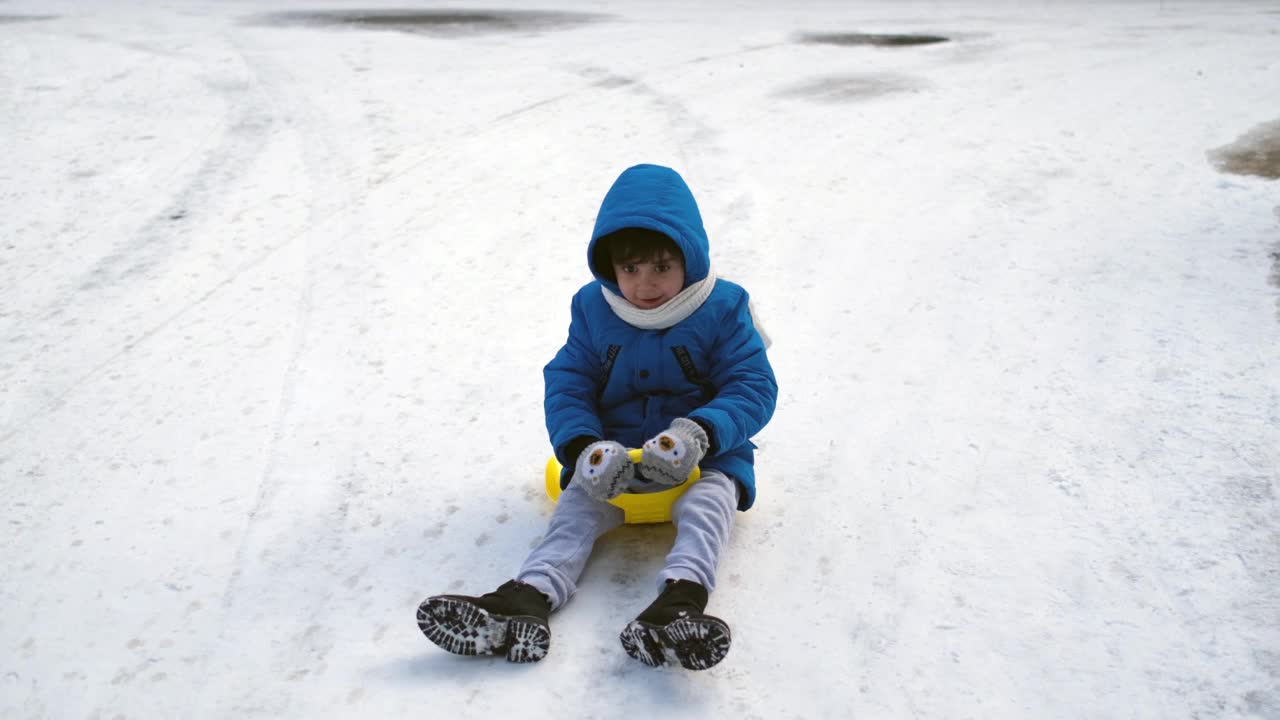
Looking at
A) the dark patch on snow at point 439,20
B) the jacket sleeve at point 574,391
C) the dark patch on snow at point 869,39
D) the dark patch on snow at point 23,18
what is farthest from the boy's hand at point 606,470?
the dark patch on snow at point 23,18

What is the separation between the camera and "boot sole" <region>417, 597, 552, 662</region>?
7.18ft

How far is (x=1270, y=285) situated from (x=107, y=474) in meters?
3.52

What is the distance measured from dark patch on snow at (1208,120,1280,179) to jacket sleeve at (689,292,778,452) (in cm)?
322

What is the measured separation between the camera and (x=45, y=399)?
3414mm

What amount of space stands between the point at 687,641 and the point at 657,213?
2.87ft

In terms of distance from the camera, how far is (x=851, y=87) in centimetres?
670

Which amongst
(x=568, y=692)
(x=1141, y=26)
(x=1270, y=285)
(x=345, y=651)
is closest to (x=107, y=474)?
(x=345, y=651)

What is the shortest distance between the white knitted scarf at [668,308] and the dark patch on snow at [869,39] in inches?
237

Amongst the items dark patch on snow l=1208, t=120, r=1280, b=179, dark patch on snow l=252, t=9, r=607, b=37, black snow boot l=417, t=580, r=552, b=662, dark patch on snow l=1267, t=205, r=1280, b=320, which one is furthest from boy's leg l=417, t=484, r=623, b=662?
dark patch on snow l=252, t=9, r=607, b=37

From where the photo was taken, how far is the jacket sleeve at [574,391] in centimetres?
250

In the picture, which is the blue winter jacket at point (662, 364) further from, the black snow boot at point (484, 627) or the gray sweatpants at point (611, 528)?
the black snow boot at point (484, 627)

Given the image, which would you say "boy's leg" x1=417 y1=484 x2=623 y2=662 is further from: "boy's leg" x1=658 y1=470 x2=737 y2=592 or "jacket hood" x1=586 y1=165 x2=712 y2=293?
"jacket hood" x1=586 y1=165 x2=712 y2=293

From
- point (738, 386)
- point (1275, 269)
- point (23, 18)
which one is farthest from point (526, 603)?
point (23, 18)

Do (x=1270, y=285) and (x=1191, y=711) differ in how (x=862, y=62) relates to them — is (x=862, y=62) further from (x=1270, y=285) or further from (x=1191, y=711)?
(x=1191, y=711)
